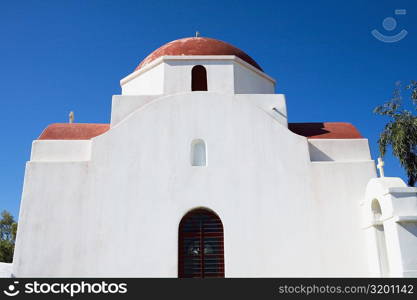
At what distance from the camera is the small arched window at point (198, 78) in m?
10.1

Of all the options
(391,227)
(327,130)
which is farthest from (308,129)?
(391,227)

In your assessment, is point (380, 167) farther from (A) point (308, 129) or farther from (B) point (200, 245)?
(B) point (200, 245)

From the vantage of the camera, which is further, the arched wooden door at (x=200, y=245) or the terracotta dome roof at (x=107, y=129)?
the terracotta dome roof at (x=107, y=129)

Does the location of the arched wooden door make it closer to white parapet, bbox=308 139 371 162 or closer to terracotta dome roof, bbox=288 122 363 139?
white parapet, bbox=308 139 371 162

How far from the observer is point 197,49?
34.6 feet

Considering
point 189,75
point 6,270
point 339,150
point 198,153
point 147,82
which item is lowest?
point 6,270

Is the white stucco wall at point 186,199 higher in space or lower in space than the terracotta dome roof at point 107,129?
lower

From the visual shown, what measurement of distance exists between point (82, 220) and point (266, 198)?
13.0ft

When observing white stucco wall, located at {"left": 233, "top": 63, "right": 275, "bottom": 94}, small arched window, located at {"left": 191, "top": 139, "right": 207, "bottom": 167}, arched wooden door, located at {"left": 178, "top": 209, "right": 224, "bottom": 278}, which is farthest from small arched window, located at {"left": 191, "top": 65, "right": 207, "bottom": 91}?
arched wooden door, located at {"left": 178, "top": 209, "right": 224, "bottom": 278}

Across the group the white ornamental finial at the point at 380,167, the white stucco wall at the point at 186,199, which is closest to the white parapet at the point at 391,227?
the white stucco wall at the point at 186,199

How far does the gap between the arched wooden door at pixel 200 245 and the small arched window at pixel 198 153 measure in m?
1.12

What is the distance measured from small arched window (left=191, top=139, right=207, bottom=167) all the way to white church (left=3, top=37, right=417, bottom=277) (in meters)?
0.02

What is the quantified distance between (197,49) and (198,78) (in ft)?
3.15

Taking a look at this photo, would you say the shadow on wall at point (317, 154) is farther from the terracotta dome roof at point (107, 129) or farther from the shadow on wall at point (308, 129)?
the shadow on wall at point (308, 129)
